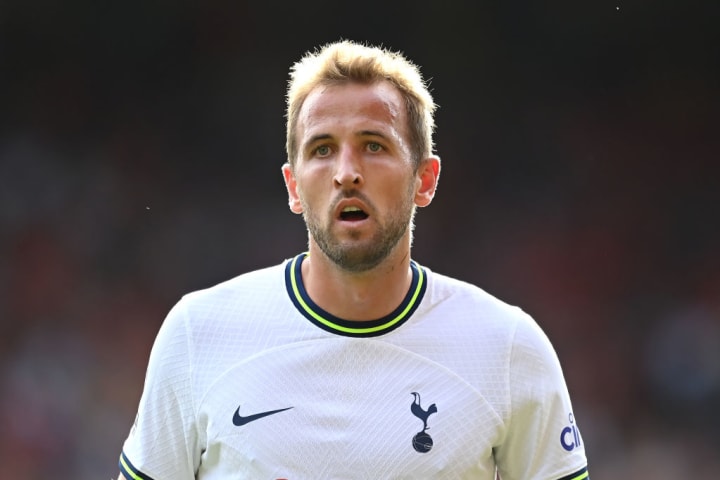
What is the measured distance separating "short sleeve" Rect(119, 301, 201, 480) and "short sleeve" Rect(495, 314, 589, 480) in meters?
0.78

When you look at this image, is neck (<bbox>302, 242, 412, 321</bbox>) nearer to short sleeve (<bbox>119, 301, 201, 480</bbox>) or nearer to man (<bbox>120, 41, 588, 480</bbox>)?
man (<bbox>120, 41, 588, 480</bbox>)

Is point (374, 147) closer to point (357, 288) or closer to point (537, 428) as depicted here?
point (357, 288)

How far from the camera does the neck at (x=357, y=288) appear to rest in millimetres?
2588

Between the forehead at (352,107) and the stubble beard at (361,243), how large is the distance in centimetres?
21

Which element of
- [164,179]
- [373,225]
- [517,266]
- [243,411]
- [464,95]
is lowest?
[243,411]

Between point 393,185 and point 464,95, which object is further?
point 464,95

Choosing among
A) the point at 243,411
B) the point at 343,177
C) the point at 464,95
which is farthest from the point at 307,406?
the point at 464,95

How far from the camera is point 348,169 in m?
2.45

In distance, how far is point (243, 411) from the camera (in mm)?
2469

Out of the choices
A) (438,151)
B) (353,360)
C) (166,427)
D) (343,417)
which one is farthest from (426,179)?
(438,151)
